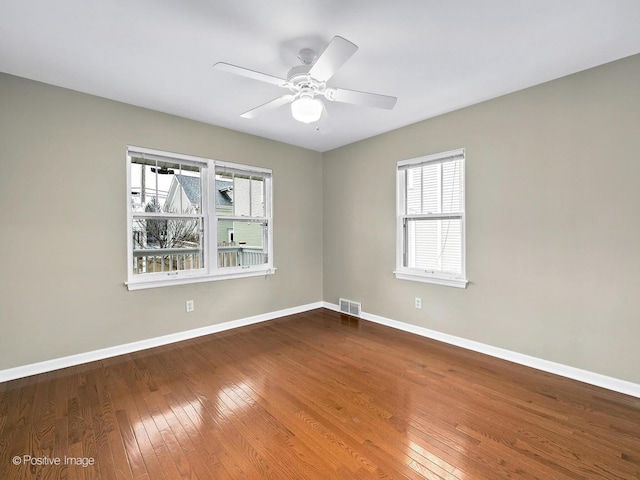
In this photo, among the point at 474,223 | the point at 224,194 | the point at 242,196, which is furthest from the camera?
the point at 242,196

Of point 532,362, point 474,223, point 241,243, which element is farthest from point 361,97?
point 532,362

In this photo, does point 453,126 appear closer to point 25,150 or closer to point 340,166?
point 340,166

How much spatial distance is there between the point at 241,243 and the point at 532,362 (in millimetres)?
3541

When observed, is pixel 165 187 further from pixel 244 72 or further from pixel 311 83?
pixel 311 83

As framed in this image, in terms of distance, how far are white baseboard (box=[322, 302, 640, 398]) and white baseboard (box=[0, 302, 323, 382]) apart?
6.33ft

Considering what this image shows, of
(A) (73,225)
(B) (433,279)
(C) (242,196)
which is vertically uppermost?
(C) (242,196)

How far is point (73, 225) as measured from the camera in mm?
2859

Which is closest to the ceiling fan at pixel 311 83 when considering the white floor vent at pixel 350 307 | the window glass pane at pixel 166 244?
the window glass pane at pixel 166 244

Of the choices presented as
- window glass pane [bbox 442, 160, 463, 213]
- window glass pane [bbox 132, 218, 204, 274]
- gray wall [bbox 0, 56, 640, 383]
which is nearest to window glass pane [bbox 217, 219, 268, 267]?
window glass pane [bbox 132, 218, 204, 274]

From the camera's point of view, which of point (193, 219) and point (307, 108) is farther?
point (193, 219)

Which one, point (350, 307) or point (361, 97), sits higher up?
point (361, 97)

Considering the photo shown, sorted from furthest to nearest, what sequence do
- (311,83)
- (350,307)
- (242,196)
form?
(350,307)
(242,196)
(311,83)

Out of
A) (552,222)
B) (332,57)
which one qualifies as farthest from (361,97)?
(552,222)

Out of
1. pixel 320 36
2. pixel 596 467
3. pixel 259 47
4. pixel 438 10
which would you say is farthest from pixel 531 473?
pixel 259 47
